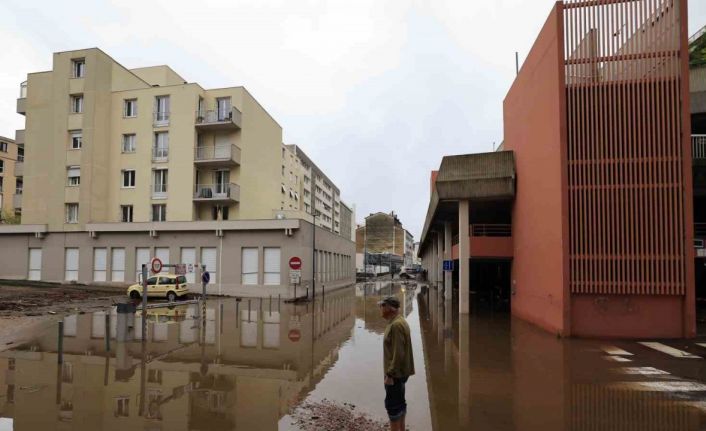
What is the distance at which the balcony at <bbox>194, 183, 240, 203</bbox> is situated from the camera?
107ft

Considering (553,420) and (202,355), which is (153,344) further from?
(553,420)

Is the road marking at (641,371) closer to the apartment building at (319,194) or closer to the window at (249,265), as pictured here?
the window at (249,265)

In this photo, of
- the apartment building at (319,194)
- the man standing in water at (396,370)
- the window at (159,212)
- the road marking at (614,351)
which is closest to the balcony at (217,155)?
the window at (159,212)

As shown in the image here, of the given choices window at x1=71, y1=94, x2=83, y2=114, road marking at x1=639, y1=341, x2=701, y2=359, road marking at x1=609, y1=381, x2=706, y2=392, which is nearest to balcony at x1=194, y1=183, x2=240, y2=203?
window at x1=71, y1=94, x2=83, y2=114

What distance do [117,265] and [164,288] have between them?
8855 millimetres

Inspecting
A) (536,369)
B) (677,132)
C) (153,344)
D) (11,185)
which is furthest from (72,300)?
(11,185)

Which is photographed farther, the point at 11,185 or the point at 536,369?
the point at 11,185

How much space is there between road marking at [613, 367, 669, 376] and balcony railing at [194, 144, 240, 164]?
2812 centimetres

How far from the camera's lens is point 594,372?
9453mm

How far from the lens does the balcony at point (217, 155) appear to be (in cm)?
3262

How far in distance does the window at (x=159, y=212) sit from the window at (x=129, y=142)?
489cm

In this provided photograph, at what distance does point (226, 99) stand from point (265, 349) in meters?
27.0

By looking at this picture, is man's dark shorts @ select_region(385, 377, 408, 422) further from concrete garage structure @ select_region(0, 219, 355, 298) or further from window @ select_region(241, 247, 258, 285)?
window @ select_region(241, 247, 258, 285)

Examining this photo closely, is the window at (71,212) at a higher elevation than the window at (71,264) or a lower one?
higher
